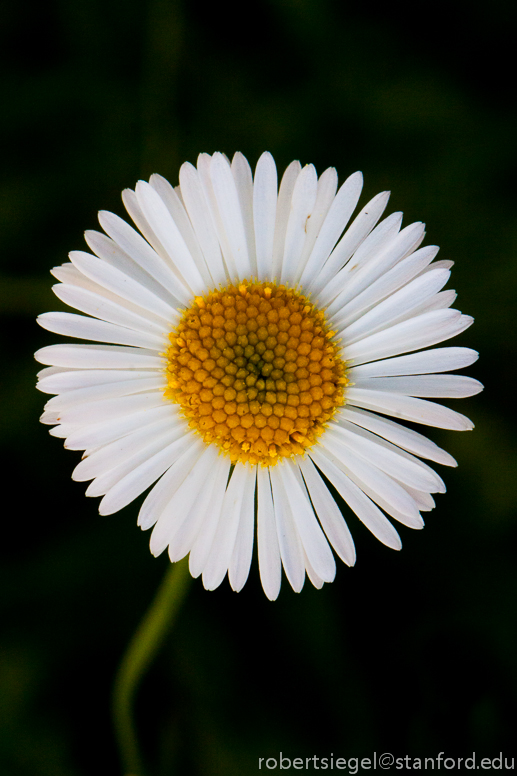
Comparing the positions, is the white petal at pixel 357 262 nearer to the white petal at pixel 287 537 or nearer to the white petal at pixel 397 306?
the white petal at pixel 397 306

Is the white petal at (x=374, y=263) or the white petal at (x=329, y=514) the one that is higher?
the white petal at (x=374, y=263)

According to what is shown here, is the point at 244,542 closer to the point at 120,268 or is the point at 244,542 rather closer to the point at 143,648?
the point at 143,648

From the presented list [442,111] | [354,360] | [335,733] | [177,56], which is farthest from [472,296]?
[335,733]

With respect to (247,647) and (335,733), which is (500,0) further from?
(335,733)

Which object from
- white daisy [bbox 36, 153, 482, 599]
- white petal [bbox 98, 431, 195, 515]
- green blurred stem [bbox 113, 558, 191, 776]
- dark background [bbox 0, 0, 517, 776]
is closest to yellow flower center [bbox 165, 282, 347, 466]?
white daisy [bbox 36, 153, 482, 599]

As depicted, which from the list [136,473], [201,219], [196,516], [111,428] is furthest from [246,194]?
[196,516]

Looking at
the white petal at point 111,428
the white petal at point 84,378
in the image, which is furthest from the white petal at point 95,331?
the white petal at point 111,428
